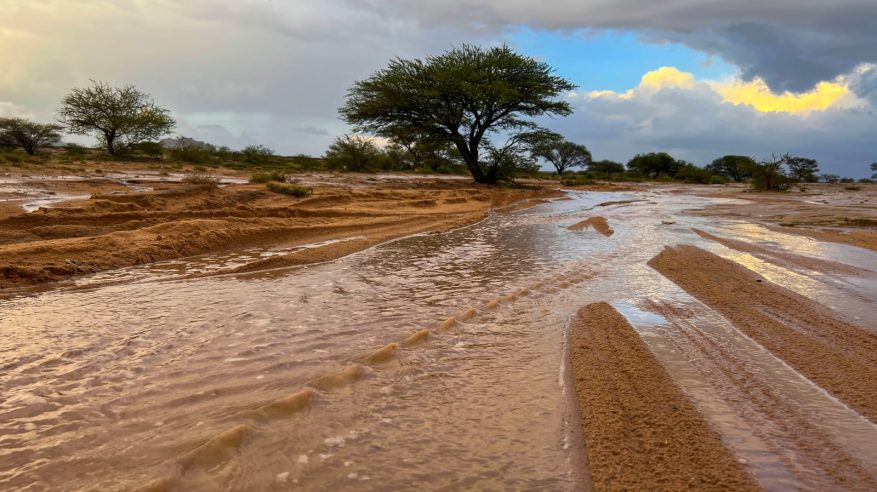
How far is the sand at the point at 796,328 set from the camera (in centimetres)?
267

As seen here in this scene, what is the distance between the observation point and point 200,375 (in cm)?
270

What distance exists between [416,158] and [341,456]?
38158mm

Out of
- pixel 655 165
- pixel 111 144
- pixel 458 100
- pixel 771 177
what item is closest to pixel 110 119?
pixel 111 144

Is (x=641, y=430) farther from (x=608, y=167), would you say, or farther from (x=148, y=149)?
(x=608, y=167)

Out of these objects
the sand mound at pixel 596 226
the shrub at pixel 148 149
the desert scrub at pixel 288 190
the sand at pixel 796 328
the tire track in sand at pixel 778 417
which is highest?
the shrub at pixel 148 149

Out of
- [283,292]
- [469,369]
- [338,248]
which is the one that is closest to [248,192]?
[338,248]

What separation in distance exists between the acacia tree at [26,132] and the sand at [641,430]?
137 ft

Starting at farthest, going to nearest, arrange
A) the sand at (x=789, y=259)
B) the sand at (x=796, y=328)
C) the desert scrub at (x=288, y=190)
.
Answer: the desert scrub at (x=288, y=190), the sand at (x=789, y=259), the sand at (x=796, y=328)

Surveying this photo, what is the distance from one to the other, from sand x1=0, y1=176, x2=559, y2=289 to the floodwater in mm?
667

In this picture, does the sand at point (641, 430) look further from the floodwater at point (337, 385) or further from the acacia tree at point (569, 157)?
the acacia tree at point (569, 157)

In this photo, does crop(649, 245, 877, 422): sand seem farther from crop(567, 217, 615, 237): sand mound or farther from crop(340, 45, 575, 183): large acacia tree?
crop(340, 45, 575, 183): large acacia tree

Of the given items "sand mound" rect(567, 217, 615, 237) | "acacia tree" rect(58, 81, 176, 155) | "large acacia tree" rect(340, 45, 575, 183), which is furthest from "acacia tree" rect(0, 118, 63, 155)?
"sand mound" rect(567, 217, 615, 237)

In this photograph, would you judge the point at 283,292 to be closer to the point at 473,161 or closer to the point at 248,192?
the point at 248,192

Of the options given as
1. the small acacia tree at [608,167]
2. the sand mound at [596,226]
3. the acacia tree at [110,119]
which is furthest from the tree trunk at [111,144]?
the small acacia tree at [608,167]
